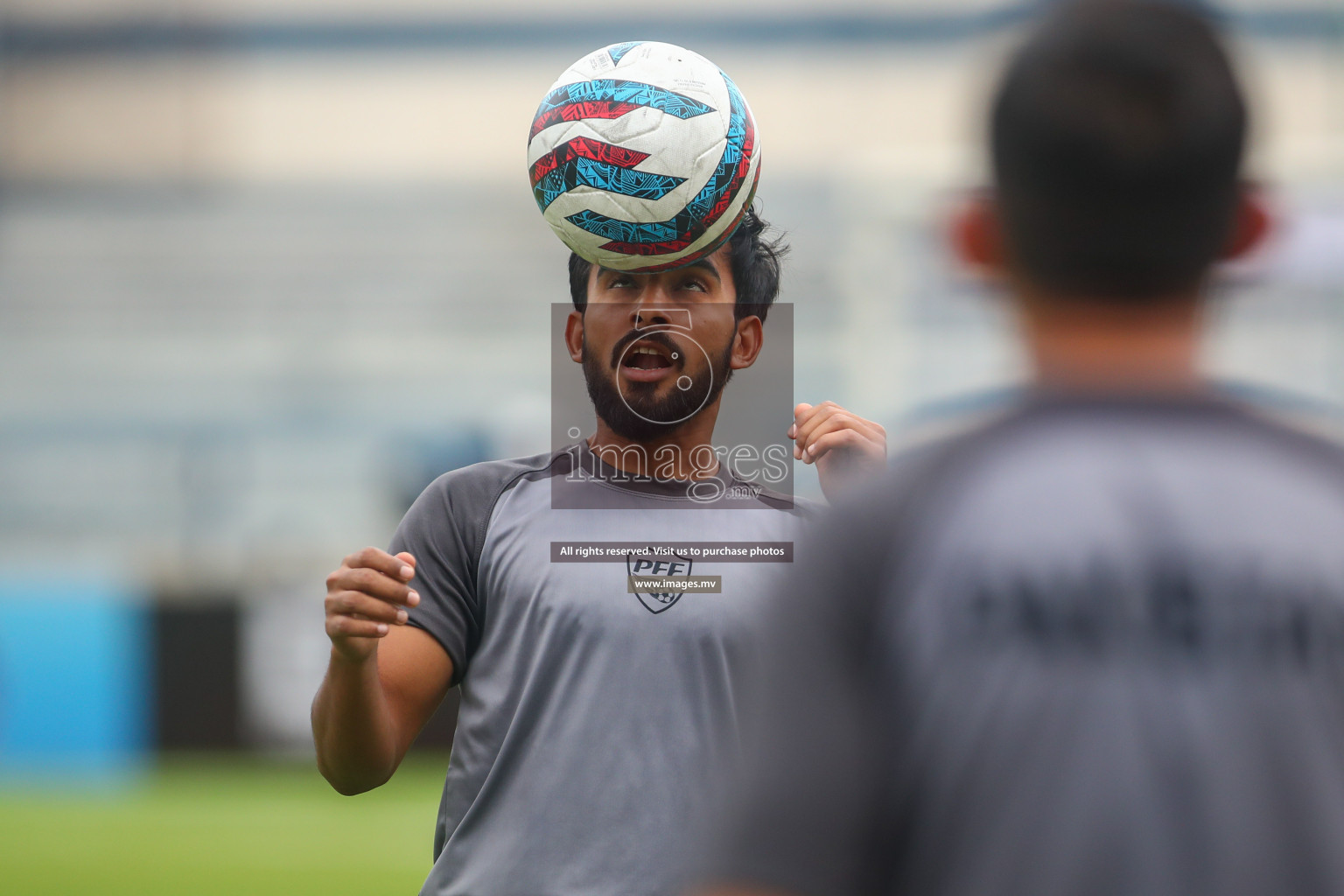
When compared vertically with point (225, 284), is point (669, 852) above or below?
below

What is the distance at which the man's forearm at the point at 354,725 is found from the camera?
2242 mm

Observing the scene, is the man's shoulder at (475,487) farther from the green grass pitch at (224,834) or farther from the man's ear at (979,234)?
the green grass pitch at (224,834)

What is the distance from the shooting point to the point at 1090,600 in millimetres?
1116

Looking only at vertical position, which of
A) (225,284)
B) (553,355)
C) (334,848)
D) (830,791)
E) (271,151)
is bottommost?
(334,848)

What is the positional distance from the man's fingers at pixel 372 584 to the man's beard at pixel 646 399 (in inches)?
21.5

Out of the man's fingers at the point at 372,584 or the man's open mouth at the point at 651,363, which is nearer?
the man's fingers at the point at 372,584

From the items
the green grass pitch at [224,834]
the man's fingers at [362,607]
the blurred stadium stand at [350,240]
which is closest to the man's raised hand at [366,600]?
the man's fingers at [362,607]

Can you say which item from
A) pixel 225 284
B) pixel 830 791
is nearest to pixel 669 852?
pixel 830 791

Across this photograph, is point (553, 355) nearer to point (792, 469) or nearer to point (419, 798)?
point (792, 469)

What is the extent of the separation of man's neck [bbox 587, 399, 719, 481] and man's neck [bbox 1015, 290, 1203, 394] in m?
1.43

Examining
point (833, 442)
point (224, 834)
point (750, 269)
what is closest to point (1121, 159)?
point (833, 442)

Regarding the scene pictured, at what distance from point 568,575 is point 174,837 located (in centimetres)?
669

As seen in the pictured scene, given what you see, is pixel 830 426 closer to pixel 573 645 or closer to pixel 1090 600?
pixel 573 645

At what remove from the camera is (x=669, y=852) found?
2.30 metres
